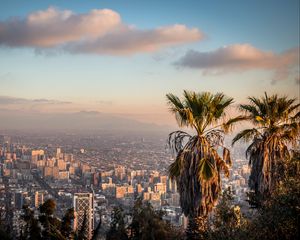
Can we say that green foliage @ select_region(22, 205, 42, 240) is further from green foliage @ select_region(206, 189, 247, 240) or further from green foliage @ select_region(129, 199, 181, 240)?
green foliage @ select_region(206, 189, 247, 240)

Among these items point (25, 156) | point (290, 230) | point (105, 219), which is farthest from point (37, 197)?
point (290, 230)

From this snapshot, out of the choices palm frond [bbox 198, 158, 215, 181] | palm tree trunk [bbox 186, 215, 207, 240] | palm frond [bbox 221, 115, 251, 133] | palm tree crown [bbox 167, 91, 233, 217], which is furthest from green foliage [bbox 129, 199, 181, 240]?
palm frond [bbox 221, 115, 251, 133]

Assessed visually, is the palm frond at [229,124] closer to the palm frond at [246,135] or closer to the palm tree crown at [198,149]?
the palm tree crown at [198,149]

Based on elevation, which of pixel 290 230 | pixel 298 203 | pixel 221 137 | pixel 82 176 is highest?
pixel 221 137

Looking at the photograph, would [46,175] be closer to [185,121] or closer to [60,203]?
[60,203]

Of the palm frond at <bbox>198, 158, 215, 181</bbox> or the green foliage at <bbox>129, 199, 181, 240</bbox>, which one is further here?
the palm frond at <bbox>198, 158, 215, 181</bbox>

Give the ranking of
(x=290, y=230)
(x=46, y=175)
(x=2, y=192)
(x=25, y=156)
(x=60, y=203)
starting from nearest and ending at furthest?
(x=290, y=230)
(x=60, y=203)
(x=2, y=192)
(x=46, y=175)
(x=25, y=156)

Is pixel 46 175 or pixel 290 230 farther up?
pixel 290 230
